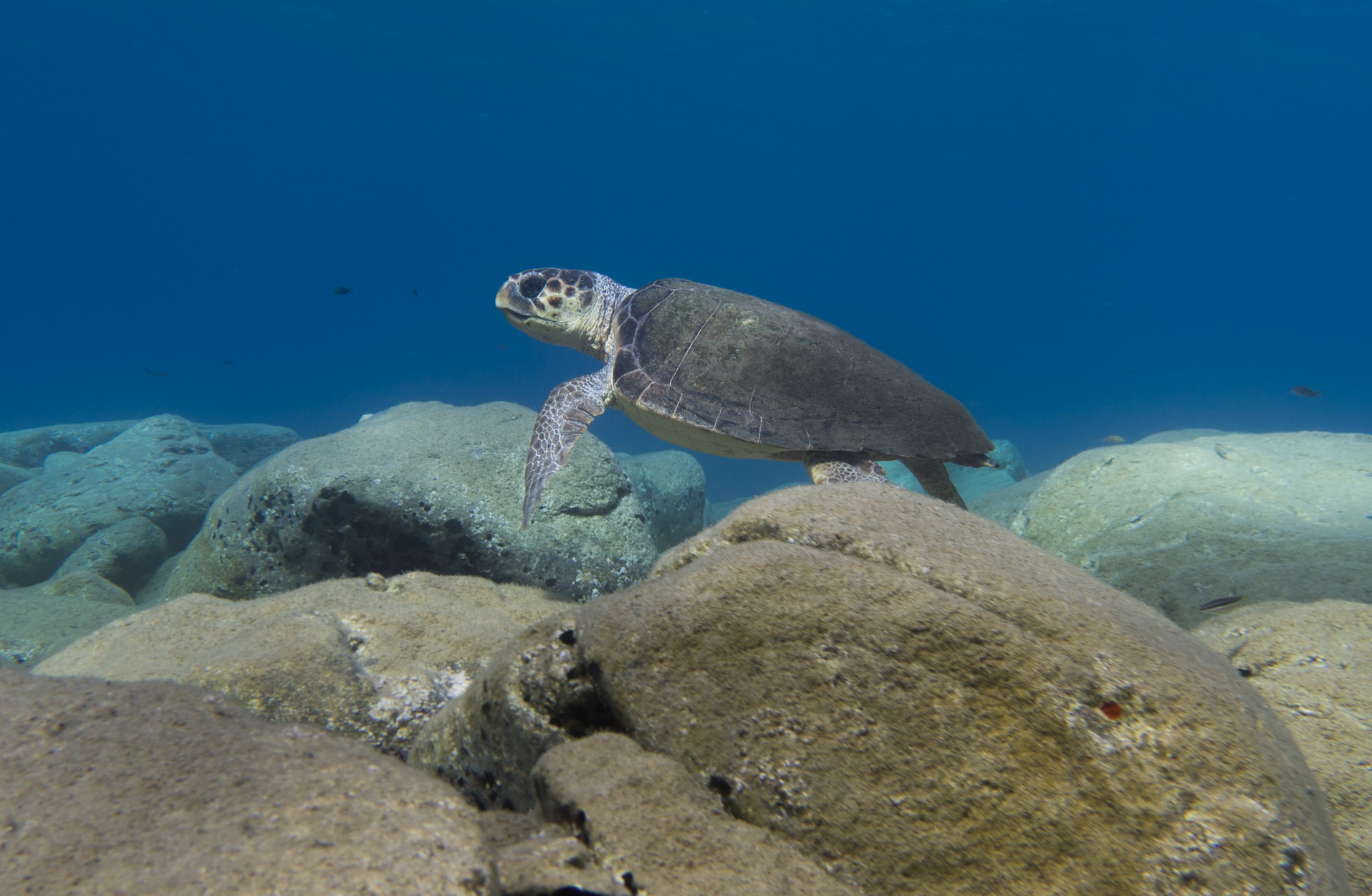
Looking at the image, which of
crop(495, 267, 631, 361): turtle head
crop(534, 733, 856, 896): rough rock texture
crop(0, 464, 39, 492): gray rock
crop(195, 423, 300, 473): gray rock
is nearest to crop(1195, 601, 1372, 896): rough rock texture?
crop(534, 733, 856, 896): rough rock texture

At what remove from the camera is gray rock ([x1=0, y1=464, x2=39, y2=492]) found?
1005 centimetres

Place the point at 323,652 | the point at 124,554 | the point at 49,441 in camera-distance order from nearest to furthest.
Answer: the point at 323,652 < the point at 124,554 < the point at 49,441

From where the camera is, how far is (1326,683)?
2.06m

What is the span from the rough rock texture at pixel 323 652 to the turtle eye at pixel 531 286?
3.11m

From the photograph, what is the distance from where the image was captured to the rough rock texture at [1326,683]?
163cm

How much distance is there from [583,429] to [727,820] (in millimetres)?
3685

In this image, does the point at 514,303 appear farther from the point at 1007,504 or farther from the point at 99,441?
the point at 99,441

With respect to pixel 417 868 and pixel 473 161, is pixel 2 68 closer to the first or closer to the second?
pixel 473 161

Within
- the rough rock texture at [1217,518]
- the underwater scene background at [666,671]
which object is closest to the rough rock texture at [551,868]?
the underwater scene background at [666,671]

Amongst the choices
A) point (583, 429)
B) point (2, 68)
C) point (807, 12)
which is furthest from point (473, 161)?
point (583, 429)

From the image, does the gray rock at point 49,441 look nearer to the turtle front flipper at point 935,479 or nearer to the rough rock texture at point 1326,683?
the turtle front flipper at point 935,479

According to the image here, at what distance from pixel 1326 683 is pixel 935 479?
2.38 meters

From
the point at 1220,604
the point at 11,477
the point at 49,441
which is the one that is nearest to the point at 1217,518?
the point at 1220,604

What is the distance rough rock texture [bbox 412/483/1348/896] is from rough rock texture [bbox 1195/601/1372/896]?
60 centimetres
